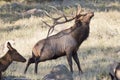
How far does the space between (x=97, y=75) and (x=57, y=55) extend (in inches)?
57.7

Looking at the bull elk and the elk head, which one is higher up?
the elk head

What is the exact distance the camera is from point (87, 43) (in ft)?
Answer: 58.3

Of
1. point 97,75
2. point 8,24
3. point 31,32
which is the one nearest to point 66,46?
point 97,75

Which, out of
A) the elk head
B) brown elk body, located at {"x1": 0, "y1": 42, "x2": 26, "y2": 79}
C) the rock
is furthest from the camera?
the elk head

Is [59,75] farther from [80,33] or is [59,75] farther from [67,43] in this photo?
[80,33]

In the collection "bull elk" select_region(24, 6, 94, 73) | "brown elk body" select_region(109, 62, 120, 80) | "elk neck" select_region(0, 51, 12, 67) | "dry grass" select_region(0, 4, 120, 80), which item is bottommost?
"dry grass" select_region(0, 4, 120, 80)

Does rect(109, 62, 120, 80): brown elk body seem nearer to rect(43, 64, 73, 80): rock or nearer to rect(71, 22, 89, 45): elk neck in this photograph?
rect(43, 64, 73, 80): rock

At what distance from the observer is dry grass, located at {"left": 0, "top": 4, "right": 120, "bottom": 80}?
12.9 m

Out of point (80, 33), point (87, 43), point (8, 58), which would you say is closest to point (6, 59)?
point (8, 58)

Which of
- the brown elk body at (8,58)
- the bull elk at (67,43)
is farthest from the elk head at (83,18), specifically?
the brown elk body at (8,58)

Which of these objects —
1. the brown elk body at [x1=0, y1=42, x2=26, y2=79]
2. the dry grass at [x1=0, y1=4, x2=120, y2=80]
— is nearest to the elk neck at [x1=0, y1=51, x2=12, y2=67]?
the brown elk body at [x1=0, y1=42, x2=26, y2=79]

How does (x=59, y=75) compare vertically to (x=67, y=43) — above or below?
above

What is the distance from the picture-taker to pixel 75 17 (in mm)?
12820

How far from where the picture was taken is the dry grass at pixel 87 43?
12.9m
